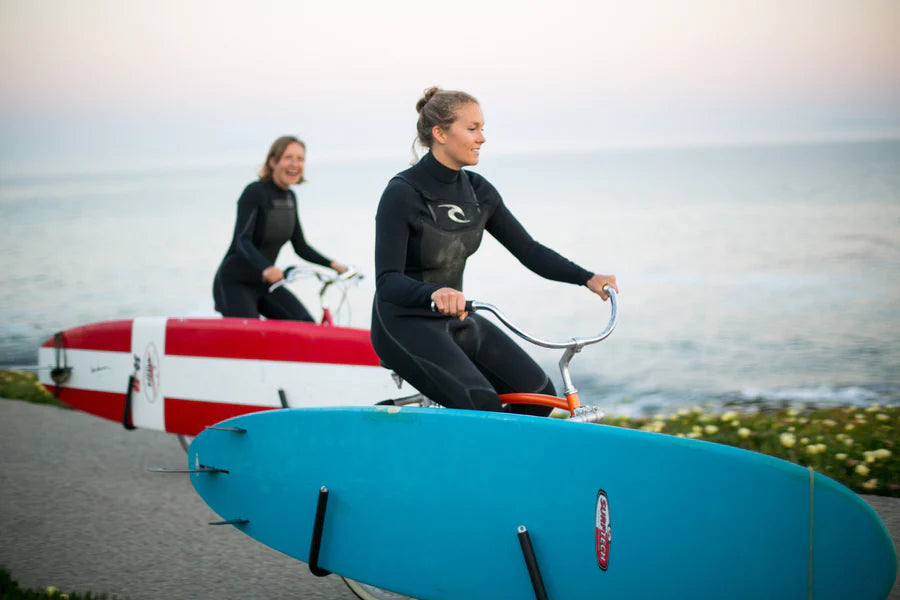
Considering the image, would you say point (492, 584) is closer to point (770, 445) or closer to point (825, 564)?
point (825, 564)

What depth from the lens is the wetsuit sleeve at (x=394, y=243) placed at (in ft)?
9.62

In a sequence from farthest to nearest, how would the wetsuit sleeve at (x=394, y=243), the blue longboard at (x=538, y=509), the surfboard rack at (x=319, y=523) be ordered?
the surfboard rack at (x=319, y=523) < the wetsuit sleeve at (x=394, y=243) < the blue longboard at (x=538, y=509)

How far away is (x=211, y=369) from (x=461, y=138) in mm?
2644

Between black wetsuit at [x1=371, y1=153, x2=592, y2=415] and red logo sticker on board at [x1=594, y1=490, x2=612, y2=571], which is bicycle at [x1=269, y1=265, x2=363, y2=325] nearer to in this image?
black wetsuit at [x1=371, y1=153, x2=592, y2=415]

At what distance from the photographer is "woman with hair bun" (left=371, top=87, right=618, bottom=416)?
3.00m

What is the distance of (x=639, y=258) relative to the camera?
10.5 m

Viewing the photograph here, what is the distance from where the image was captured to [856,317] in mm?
8312

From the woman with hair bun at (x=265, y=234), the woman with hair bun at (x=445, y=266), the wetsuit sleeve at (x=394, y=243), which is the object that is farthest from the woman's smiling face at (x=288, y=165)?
the wetsuit sleeve at (x=394, y=243)

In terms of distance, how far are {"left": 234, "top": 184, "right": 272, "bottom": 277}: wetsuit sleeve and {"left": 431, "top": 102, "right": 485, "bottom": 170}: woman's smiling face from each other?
237cm

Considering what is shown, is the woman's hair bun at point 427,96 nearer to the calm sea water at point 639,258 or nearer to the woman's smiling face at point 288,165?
the woman's smiling face at point 288,165

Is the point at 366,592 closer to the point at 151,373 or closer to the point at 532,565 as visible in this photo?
the point at 532,565

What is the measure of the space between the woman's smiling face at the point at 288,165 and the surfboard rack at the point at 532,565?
3255 mm

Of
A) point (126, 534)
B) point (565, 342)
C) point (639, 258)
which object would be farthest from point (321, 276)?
point (639, 258)

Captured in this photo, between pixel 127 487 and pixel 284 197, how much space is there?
71.5 inches
